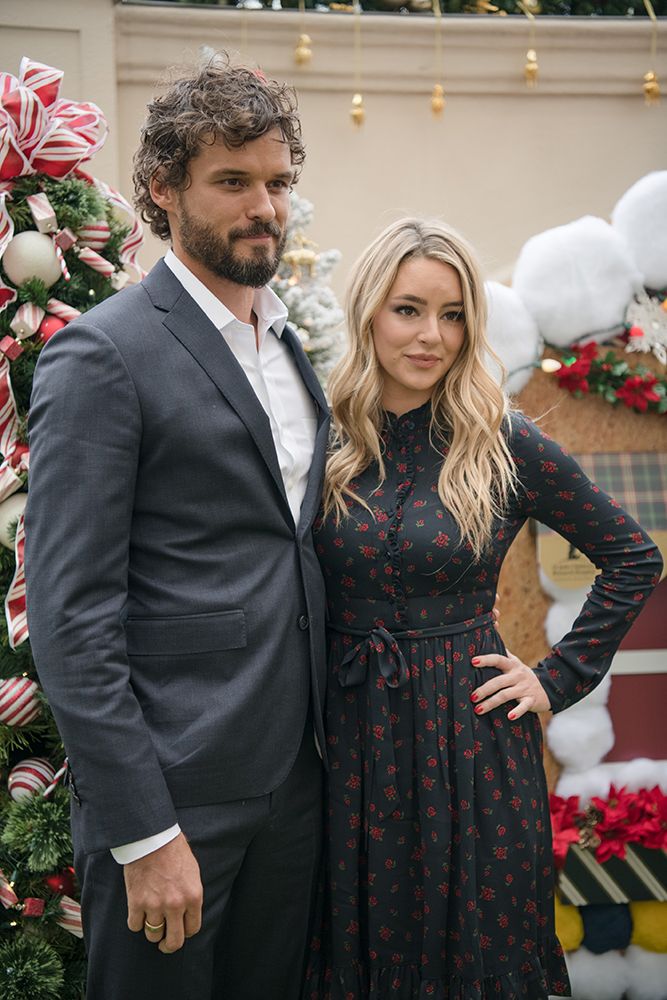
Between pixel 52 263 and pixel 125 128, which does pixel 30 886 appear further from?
pixel 125 128

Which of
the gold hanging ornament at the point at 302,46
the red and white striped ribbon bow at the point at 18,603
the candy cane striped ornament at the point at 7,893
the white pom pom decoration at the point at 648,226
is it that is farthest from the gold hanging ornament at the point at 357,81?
the candy cane striped ornament at the point at 7,893

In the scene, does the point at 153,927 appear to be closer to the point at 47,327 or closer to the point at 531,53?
the point at 47,327

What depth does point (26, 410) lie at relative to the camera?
87.5 inches

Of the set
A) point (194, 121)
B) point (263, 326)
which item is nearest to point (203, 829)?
point (263, 326)

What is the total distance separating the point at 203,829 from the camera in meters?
1.67

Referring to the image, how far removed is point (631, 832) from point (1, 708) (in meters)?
1.85

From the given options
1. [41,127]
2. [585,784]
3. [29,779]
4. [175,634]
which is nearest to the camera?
[175,634]

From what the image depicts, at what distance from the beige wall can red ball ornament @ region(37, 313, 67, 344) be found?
1399 mm

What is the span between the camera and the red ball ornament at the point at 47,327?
214 cm

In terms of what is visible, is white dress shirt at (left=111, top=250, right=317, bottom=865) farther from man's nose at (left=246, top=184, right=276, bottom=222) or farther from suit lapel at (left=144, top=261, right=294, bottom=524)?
man's nose at (left=246, top=184, right=276, bottom=222)

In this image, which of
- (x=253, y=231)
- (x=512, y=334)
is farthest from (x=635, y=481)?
(x=253, y=231)

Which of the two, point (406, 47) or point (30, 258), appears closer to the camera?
point (30, 258)

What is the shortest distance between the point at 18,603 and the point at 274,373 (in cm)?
75

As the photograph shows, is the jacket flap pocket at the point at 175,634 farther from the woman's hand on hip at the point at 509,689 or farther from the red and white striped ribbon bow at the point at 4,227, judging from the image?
the red and white striped ribbon bow at the point at 4,227
